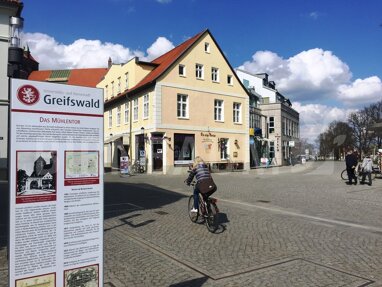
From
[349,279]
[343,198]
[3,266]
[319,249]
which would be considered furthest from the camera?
[343,198]

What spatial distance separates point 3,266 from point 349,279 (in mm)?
5111

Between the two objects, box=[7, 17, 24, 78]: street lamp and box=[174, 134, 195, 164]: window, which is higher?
box=[7, 17, 24, 78]: street lamp

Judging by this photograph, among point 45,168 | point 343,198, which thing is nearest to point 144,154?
point 343,198

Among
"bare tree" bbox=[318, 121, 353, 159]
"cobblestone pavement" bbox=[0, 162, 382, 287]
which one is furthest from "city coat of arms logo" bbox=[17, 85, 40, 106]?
"bare tree" bbox=[318, 121, 353, 159]

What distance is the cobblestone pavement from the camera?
562cm

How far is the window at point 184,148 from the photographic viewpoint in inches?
1273

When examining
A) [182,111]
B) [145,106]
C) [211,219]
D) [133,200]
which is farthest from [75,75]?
[211,219]

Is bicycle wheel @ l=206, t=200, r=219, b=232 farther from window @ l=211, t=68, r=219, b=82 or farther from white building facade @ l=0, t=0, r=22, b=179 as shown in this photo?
window @ l=211, t=68, r=219, b=82

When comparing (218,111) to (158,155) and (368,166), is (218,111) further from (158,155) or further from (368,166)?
(368,166)

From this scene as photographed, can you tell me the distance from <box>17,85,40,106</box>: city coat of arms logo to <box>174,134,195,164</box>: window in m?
28.4

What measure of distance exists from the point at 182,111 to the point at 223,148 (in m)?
5.71

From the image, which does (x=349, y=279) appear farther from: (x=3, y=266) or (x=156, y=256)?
(x=3, y=266)

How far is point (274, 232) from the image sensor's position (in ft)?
28.6

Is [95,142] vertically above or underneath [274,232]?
above
